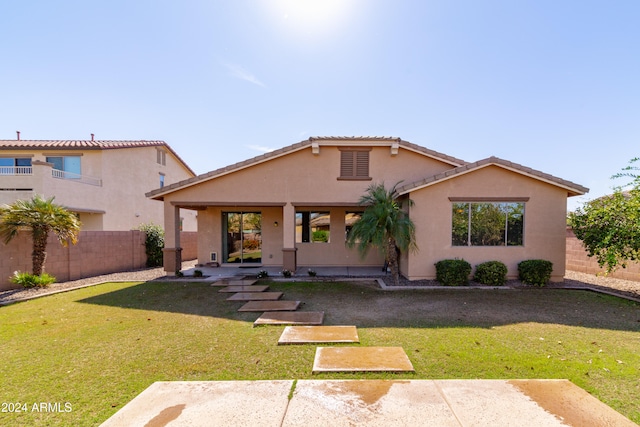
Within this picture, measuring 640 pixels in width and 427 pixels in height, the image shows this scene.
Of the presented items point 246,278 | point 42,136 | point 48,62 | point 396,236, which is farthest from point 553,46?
point 42,136

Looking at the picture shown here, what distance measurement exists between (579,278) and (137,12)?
60.9 ft

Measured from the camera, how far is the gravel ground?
8.48 m

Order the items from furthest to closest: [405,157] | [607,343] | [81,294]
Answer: [405,157], [81,294], [607,343]

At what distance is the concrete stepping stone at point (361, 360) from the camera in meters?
4.02

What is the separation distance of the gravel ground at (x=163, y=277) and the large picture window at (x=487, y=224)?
1.56 metres

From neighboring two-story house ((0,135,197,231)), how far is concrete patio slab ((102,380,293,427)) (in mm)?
15871

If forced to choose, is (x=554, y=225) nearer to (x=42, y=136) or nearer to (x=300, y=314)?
(x=300, y=314)

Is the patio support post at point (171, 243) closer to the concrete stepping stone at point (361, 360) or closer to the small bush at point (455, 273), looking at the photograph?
the concrete stepping stone at point (361, 360)

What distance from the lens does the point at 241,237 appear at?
14.0 meters

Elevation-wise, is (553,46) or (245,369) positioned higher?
(553,46)

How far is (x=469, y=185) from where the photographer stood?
1001cm

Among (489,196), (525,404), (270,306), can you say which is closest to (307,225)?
(270,306)

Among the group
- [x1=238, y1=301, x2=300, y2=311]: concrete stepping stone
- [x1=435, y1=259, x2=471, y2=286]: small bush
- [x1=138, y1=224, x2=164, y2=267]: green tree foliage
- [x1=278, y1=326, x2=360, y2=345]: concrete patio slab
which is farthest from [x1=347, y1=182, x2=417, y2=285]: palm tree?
[x1=138, y1=224, x2=164, y2=267]: green tree foliage

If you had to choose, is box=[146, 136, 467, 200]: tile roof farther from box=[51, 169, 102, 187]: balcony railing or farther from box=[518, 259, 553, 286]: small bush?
box=[51, 169, 102, 187]: balcony railing
